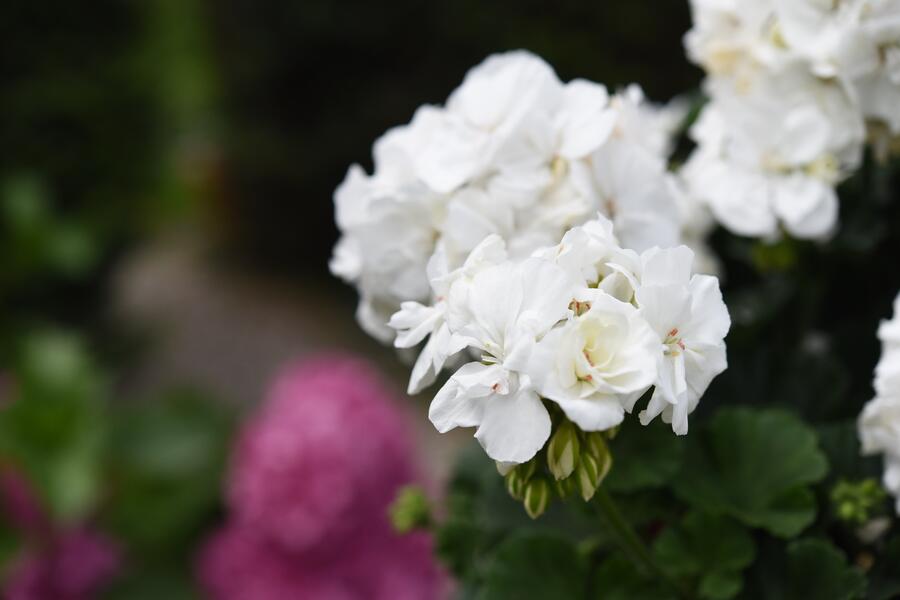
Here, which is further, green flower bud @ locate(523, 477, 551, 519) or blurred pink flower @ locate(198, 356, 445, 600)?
blurred pink flower @ locate(198, 356, 445, 600)

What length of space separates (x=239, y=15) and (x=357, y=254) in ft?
9.08

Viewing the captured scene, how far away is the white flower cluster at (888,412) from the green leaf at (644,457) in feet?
0.36

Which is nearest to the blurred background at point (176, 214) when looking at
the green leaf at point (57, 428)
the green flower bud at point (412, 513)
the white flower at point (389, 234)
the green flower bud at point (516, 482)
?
the green leaf at point (57, 428)

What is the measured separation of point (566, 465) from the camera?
46cm

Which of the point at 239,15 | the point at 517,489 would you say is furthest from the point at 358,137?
the point at 517,489

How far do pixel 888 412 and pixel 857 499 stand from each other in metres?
0.06

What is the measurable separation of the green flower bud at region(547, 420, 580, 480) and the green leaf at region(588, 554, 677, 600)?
0.14 meters

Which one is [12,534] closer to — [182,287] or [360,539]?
[360,539]

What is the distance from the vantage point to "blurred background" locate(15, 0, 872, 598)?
184cm

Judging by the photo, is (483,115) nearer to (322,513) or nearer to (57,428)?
(322,513)

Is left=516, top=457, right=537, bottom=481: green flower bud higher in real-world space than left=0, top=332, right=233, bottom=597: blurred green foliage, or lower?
lower

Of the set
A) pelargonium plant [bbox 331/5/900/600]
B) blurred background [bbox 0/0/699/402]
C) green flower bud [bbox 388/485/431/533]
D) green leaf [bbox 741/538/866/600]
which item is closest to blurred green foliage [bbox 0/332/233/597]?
blurred background [bbox 0/0/699/402]

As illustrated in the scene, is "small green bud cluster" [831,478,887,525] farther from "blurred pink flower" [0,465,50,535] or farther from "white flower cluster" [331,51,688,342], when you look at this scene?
"blurred pink flower" [0,465,50,535]

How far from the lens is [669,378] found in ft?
1.43
